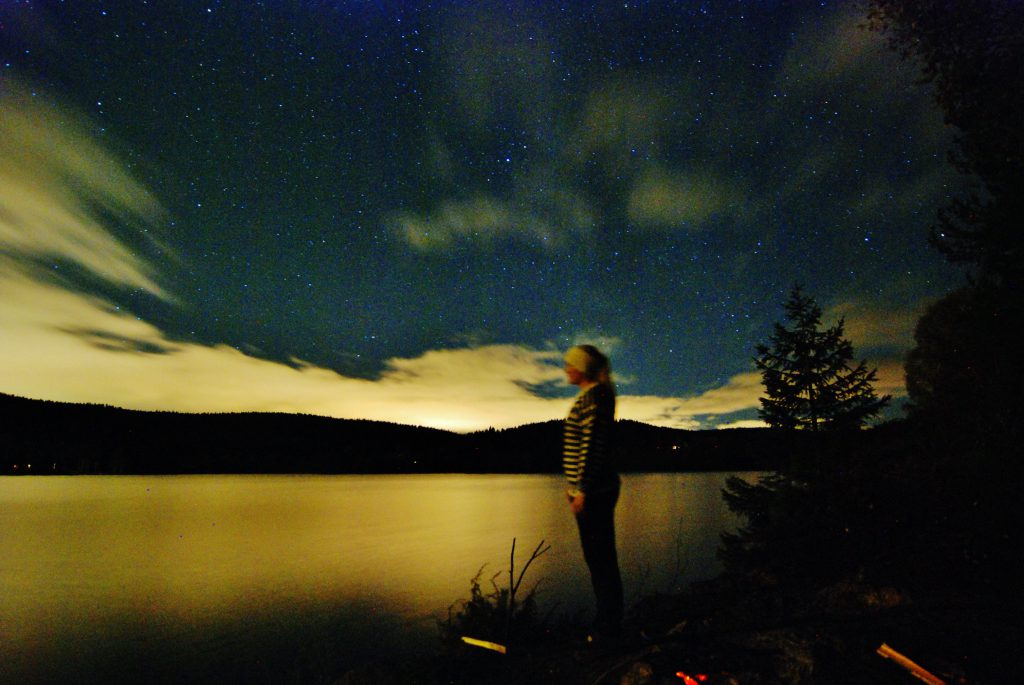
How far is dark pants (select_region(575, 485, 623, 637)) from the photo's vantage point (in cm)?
432

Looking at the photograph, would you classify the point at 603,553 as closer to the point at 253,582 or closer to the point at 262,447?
the point at 253,582

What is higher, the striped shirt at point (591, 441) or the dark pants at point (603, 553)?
the striped shirt at point (591, 441)

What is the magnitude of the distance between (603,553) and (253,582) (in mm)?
16529

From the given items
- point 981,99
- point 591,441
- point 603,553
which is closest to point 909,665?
point 603,553

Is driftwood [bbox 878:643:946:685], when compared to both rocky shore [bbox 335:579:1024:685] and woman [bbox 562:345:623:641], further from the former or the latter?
woman [bbox 562:345:623:641]

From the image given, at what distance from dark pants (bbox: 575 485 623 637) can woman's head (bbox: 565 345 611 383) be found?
94 centimetres

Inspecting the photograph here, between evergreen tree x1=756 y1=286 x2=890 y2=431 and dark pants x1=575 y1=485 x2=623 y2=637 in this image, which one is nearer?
dark pants x1=575 y1=485 x2=623 y2=637

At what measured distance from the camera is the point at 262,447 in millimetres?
128375

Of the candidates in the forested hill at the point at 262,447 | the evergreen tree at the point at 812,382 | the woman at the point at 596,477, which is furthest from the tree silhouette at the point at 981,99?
the forested hill at the point at 262,447

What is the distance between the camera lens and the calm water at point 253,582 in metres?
10.5

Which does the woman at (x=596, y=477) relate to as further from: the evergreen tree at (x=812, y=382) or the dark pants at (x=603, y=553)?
the evergreen tree at (x=812, y=382)

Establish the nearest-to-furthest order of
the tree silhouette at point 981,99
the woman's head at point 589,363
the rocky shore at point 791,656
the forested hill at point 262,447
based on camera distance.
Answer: the rocky shore at point 791,656 → the woman's head at point 589,363 → the tree silhouette at point 981,99 → the forested hill at point 262,447

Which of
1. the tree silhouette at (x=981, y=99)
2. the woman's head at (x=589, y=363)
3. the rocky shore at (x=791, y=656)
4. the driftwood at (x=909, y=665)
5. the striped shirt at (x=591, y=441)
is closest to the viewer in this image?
the driftwood at (x=909, y=665)

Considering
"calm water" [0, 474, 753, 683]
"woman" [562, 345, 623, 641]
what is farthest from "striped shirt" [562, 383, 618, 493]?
"calm water" [0, 474, 753, 683]
